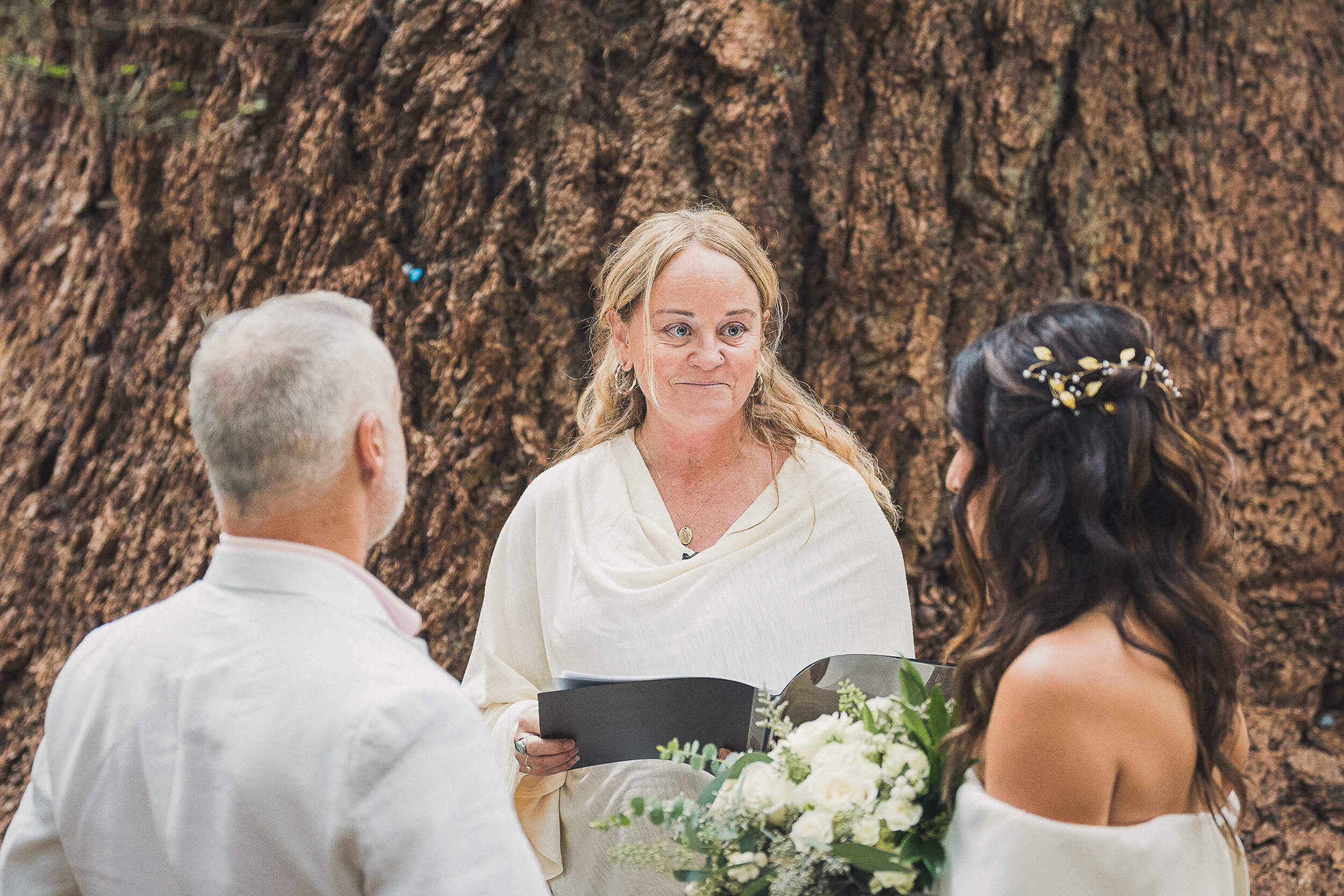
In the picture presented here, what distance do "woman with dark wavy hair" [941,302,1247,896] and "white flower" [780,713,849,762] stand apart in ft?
0.73

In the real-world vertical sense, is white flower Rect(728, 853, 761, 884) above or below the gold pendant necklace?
below

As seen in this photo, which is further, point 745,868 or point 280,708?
point 745,868

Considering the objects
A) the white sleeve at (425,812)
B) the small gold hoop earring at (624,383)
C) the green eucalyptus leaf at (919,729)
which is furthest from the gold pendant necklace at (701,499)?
the white sleeve at (425,812)

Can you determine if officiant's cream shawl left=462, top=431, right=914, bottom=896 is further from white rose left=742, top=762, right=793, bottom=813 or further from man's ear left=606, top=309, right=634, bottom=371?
white rose left=742, top=762, right=793, bottom=813

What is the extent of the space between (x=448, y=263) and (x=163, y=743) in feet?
8.17

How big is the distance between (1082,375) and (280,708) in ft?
4.46

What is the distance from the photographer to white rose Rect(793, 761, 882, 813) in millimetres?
1831

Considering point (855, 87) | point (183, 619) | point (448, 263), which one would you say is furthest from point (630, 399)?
point (183, 619)

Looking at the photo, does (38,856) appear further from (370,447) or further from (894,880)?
(894,880)

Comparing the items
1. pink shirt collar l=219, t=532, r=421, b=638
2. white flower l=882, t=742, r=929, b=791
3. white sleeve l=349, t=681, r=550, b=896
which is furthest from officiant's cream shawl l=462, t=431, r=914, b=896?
Answer: white sleeve l=349, t=681, r=550, b=896

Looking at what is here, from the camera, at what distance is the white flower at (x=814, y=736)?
1.97 meters

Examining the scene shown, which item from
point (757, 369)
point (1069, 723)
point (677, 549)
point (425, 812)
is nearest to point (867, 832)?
point (1069, 723)

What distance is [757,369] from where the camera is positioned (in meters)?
2.91

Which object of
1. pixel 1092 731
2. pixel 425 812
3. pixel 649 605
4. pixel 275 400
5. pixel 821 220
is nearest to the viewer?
pixel 425 812
